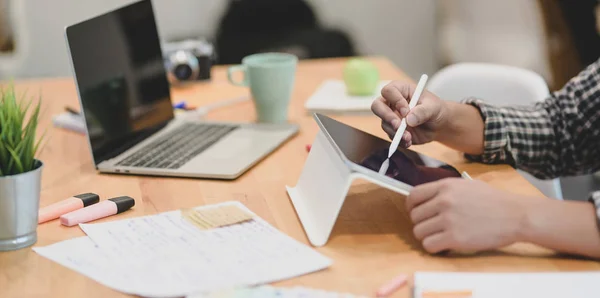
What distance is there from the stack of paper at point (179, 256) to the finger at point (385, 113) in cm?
27

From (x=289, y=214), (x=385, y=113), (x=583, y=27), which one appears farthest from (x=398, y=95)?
(x=583, y=27)

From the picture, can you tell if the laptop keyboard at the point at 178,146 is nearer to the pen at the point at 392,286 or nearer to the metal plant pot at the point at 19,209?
the metal plant pot at the point at 19,209

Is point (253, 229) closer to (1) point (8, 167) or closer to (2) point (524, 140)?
(1) point (8, 167)

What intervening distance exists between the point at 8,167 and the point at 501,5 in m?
2.50

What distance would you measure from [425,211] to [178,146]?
0.55m

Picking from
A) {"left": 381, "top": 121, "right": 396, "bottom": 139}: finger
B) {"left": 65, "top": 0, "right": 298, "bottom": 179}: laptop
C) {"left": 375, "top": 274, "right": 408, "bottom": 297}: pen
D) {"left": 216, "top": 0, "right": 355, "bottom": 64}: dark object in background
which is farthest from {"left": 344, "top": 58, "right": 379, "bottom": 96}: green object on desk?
{"left": 216, "top": 0, "right": 355, "bottom": 64}: dark object in background

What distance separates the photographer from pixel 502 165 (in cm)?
118

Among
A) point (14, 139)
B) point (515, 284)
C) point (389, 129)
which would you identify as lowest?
point (515, 284)

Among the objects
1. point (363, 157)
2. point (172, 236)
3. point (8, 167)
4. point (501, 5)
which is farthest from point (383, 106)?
point (501, 5)

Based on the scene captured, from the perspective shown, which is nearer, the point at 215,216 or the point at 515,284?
the point at 515,284

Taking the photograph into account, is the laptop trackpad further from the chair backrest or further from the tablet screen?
the chair backrest

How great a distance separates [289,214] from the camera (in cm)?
97

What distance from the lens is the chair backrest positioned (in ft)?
5.26

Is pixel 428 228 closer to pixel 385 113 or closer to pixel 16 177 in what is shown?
pixel 385 113
